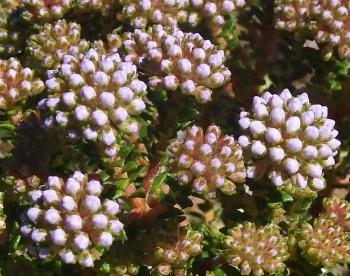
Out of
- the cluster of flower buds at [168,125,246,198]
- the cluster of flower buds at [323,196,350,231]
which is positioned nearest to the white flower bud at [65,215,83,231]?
the cluster of flower buds at [168,125,246,198]

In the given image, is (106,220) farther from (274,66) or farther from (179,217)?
(274,66)

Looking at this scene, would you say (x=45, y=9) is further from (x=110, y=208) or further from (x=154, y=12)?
(x=110, y=208)

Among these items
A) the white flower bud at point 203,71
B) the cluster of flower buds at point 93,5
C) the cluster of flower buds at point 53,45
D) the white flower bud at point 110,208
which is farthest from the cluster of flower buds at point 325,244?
the cluster of flower buds at point 93,5

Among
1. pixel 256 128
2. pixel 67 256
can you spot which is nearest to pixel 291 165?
pixel 256 128

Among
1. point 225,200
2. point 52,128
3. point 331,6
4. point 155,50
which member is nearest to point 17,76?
point 52,128

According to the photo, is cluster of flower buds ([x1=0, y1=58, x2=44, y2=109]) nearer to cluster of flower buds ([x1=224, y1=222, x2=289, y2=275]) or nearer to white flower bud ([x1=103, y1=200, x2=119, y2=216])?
white flower bud ([x1=103, y1=200, x2=119, y2=216])

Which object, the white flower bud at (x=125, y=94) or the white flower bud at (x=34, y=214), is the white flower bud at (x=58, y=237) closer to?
the white flower bud at (x=34, y=214)
